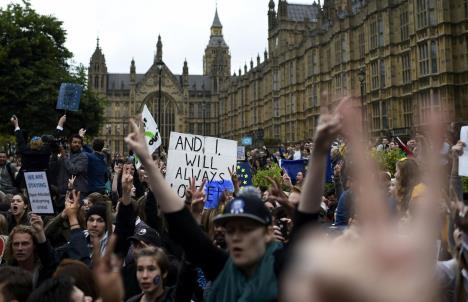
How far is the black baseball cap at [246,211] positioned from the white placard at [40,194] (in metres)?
4.90

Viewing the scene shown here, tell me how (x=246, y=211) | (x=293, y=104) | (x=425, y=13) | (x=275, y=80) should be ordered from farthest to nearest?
(x=275, y=80), (x=293, y=104), (x=425, y=13), (x=246, y=211)

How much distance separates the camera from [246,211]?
103 inches

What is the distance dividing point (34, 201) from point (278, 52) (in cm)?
5184

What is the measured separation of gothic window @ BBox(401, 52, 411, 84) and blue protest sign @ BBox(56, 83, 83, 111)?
944 inches

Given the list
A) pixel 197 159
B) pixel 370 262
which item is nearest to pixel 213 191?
pixel 197 159

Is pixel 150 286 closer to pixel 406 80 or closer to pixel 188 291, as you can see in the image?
pixel 188 291

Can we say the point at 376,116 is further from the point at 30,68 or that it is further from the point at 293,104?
the point at 30,68

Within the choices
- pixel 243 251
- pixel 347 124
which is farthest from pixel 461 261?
pixel 347 124

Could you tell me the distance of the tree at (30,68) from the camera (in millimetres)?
32625

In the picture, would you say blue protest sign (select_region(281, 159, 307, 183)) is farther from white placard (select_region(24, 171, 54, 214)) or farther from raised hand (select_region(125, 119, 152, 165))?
raised hand (select_region(125, 119, 152, 165))

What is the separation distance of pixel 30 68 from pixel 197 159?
30043mm

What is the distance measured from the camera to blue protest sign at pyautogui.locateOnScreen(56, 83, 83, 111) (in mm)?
12996

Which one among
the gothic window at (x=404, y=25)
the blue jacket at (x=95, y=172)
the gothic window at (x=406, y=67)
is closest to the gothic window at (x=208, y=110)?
the gothic window at (x=404, y=25)

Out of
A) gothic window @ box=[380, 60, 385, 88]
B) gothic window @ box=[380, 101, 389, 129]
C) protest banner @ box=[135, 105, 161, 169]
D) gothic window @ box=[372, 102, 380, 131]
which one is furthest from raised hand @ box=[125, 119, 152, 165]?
gothic window @ box=[372, 102, 380, 131]
